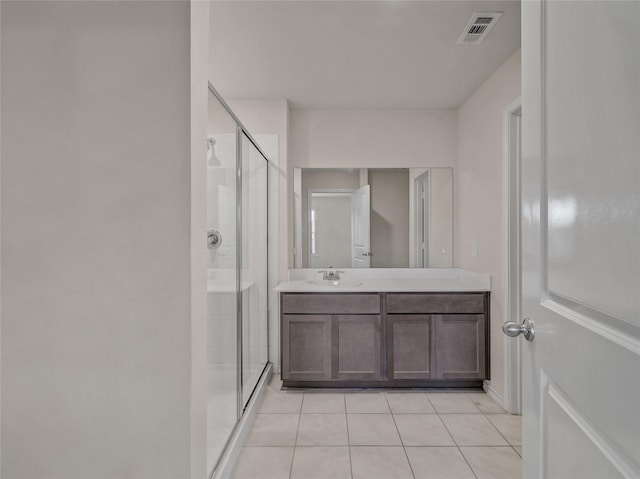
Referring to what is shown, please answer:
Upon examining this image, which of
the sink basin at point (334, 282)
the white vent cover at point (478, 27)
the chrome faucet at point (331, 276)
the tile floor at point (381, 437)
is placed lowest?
the tile floor at point (381, 437)

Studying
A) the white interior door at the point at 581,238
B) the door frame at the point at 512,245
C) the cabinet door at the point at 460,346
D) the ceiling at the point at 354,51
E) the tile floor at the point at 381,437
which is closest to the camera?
the white interior door at the point at 581,238

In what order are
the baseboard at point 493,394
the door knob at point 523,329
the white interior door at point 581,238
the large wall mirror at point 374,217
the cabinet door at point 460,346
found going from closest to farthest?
1. the white interior door at point 581,238
2. the door knob at point 523,329
3. the baseboard at point 493,394
4. the cabinet door at point 460,346
5. the large wall mirror at point 374,217

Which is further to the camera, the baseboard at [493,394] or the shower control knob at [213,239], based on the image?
the baseboard at [493,394]

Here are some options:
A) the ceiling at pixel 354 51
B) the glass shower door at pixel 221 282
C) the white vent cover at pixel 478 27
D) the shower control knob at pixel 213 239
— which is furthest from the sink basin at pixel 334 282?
the white vent cover at pixel 478 27

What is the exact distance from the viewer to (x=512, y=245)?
8.34ft

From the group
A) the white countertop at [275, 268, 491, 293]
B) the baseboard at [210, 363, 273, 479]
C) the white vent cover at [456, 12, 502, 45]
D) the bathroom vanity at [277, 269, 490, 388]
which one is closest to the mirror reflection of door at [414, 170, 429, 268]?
the white countertop at [275, 268, 491, 293]

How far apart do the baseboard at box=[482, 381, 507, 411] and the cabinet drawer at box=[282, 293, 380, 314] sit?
0.99 m

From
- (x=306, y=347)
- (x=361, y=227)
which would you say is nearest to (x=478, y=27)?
(x=361, y=227)

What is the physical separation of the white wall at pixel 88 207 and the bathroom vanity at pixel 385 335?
6.34 feet

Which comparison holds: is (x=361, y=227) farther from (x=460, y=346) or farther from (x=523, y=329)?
(x=523, y=329)

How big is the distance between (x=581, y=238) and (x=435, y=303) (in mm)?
2262

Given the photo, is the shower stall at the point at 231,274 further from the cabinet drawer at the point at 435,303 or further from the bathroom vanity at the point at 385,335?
→ the cabinet drawer at the point at 435,303

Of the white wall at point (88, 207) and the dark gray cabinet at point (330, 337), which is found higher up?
the white wall at point (88, 207)

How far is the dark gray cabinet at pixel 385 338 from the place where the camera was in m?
2.89
